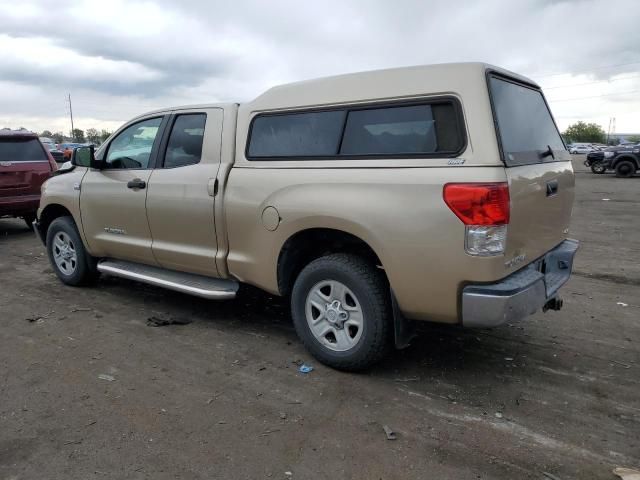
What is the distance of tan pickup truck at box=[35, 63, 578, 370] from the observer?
305 cm

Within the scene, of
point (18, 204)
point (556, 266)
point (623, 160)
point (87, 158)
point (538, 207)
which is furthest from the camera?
point (623, 160)

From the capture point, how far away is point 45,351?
4.12 metres

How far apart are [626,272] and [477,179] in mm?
4587

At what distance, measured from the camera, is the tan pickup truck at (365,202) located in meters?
3.05

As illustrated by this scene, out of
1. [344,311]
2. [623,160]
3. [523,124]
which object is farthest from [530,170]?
[623,160]

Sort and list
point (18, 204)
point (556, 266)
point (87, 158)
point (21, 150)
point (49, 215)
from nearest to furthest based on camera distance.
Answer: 1. point (556, 266)
2. point (87, 158)
3. point (49, 215)
4. point (18, 204)
5. point (21, 150)

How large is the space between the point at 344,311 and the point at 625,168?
892 inches

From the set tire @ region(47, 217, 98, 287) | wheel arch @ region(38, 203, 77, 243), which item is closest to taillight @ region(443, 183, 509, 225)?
tire @ region(47, 217, 98, 287)

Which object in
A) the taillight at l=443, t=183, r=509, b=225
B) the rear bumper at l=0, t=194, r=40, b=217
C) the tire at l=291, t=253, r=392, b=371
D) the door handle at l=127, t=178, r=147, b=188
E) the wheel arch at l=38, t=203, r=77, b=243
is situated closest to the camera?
Result: the taillight at l=443, t=183, r=509, b=225

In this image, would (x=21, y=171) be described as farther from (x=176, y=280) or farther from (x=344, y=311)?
(x=344, y=311)

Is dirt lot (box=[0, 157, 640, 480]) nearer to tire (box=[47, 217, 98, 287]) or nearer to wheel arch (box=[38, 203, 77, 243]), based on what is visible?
tire (box=[47, 217, 98, 287])

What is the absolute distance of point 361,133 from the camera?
3.54 meters

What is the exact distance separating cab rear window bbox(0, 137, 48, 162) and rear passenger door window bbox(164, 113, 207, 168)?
20.2 ft

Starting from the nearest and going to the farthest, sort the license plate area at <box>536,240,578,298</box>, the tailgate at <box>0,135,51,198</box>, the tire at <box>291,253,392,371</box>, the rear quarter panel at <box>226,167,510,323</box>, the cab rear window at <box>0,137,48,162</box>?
the rear quarter panel at <box>226,167,510,323</box> → the tire at <box>291,253,392,371</box> → the license plate area at <box>536,240,578,298</box> → the tailgate at <box>0,135,51,198</box> → the cab rear window at <box>0,137,48,162</box>
